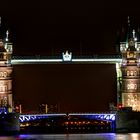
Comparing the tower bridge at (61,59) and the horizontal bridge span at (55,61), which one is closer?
the horizontal bridge span at (55,61)

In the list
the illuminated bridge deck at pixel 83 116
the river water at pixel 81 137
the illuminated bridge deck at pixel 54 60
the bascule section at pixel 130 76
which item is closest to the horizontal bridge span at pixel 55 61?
the illuminated bridge deck at pixel 54 60

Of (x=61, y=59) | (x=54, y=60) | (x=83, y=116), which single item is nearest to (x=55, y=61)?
(x=54, y=60)

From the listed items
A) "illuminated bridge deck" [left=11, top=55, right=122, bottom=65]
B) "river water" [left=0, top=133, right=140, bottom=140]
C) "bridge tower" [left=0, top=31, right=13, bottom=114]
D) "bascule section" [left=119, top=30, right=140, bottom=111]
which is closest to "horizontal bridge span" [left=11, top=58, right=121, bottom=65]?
"illuminated bridge deck" [left=11, top=55, right=122, bottom=65]

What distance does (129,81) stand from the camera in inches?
5635

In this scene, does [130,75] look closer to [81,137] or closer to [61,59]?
[61,59]

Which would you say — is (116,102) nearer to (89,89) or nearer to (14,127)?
(89,89)

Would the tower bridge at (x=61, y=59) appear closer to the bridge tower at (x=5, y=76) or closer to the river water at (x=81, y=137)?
the bridge tower at (x=5, y=76)

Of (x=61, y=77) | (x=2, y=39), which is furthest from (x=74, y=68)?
(x=2, y=39)

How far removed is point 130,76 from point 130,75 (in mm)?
151

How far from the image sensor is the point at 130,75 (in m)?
143

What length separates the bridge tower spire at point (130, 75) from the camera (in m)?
142

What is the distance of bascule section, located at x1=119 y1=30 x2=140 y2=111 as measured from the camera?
466ft

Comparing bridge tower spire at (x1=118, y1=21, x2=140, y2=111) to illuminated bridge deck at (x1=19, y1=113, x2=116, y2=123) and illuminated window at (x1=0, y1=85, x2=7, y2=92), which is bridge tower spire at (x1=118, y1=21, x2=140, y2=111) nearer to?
illuminated bridge deck at (x1=19, y1=113, x2=116, y2=123)

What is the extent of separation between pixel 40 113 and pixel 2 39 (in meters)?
13.0
